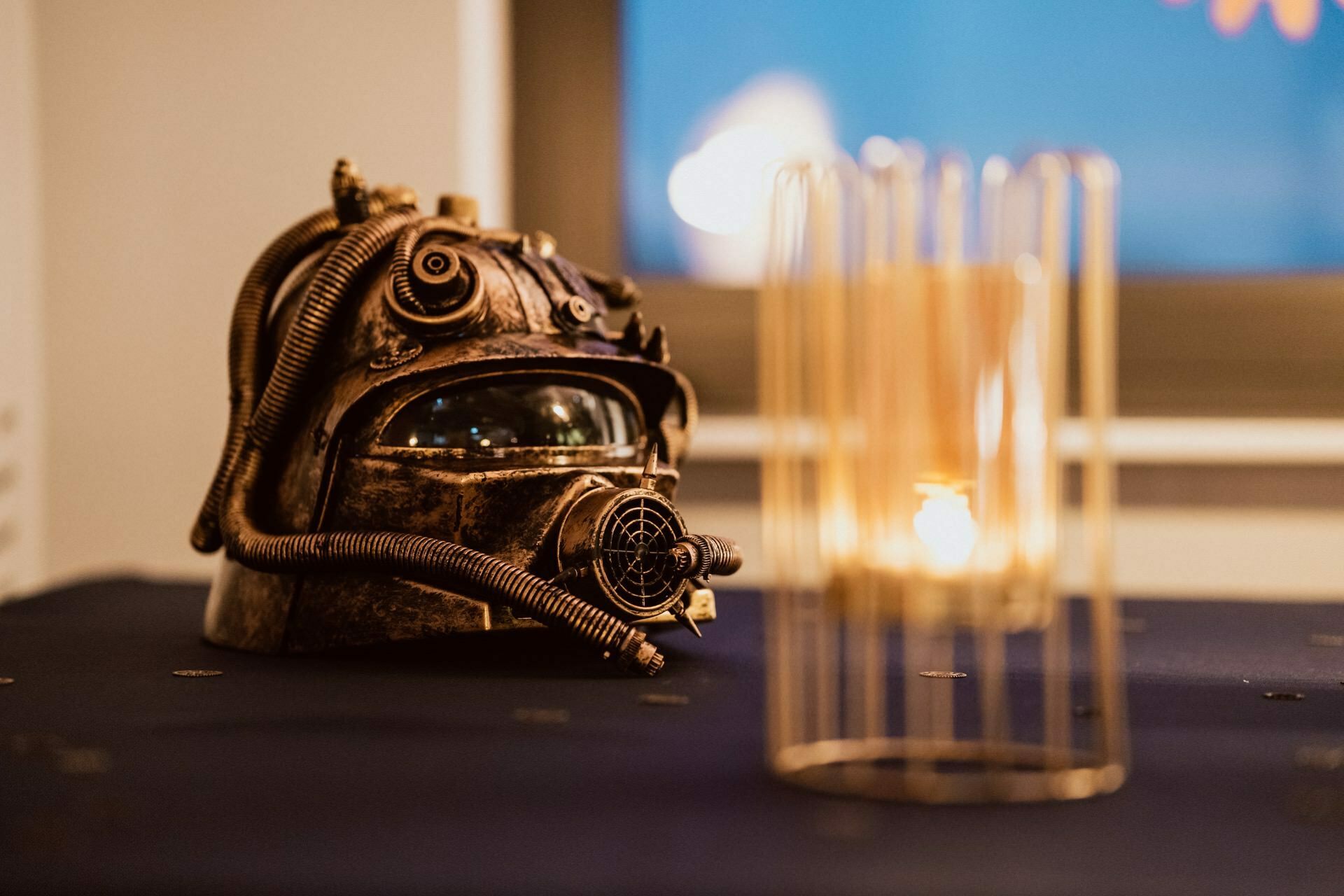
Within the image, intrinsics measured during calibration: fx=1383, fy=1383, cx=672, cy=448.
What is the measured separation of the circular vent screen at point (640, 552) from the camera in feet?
3.01

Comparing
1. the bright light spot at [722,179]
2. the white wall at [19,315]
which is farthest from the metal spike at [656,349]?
the white wall at [19,315]

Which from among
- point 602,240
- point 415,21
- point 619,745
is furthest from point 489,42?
point 619,745

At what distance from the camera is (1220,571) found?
75.1 inches

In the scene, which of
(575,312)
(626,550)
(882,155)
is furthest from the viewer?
(575,312)

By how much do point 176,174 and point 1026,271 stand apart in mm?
1632

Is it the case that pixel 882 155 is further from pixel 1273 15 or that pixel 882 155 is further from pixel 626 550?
pixel 1273 15

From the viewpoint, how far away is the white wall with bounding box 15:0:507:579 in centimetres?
197

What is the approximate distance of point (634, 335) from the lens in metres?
1.10

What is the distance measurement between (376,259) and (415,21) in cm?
101

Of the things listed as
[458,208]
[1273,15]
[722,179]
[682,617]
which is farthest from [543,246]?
[1273,15]

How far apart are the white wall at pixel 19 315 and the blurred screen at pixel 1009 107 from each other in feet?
2.84

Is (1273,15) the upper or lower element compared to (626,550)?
upper

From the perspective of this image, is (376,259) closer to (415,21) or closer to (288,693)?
(288,693)

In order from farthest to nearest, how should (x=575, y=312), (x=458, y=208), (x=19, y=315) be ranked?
(x=19, y=315)
(x=458, y=208)
(x=575, y=312)
